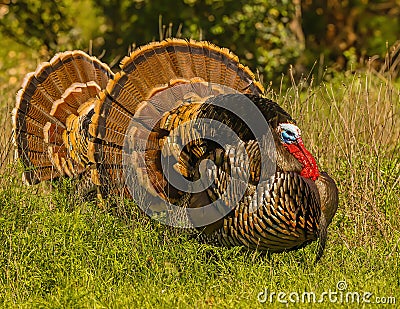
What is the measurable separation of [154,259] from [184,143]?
845 mm

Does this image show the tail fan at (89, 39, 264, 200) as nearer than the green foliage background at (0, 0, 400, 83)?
Yes

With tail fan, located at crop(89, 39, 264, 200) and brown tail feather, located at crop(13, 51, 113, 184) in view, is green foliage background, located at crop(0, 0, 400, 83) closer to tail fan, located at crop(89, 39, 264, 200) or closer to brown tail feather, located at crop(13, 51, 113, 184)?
brown tail feather, located at crop(13, 51, 113, 184)

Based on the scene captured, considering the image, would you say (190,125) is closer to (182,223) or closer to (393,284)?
(182,223)

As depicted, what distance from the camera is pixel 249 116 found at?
17.1 ft

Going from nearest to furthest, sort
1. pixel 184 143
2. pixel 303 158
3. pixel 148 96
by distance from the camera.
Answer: pixel 303 158
pixel 184 143
pixel 148 96

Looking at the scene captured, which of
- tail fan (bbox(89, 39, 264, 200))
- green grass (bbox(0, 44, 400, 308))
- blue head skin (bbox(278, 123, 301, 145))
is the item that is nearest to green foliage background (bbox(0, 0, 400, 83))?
tail fan (bbox(89, 39, 264, 200))

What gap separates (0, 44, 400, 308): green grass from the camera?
484 centimetres

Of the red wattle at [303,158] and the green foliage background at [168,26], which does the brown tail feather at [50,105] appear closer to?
the red wattle at [303,158]

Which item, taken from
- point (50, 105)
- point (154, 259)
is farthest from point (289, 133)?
→ point (50, 105)

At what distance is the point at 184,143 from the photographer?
552 cm

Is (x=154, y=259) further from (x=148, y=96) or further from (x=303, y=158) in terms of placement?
(x=148, y=96)
